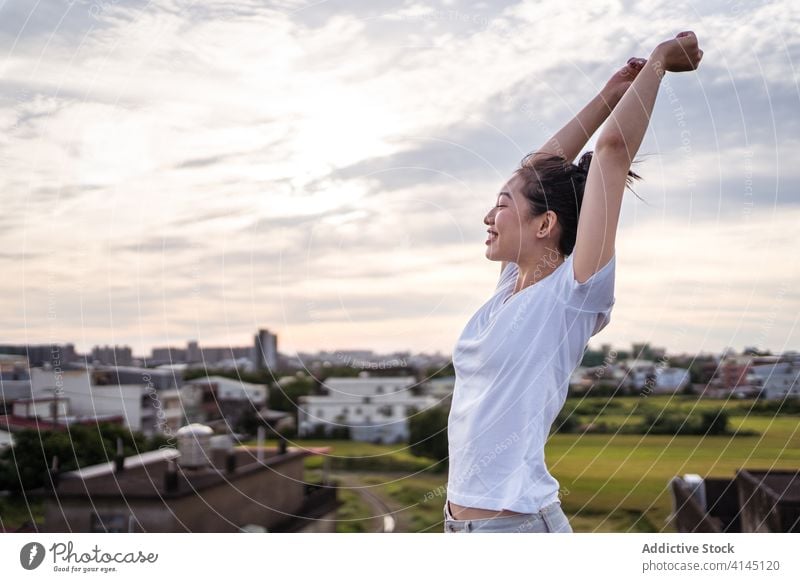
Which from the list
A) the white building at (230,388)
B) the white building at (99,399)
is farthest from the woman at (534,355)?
the white building at (99,399)

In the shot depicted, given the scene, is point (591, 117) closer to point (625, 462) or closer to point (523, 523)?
point (523, 523)

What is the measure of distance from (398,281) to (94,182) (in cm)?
76

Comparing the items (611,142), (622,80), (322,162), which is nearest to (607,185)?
(611,142)

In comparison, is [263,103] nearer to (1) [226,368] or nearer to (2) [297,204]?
(2) [297,204]

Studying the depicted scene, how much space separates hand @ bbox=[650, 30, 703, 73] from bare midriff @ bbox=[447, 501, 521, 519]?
2.34ft

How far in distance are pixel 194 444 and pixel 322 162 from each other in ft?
2.44

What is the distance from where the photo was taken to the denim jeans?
116cm

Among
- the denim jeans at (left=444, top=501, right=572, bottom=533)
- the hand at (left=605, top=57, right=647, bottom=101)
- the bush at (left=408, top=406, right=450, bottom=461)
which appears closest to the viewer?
the denim jeans at (left=444, top=501, right=572, bottom=533)

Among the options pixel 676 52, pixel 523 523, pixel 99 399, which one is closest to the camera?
pixel 523 523

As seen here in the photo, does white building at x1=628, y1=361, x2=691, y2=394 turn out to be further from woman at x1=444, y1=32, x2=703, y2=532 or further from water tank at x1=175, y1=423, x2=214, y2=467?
water tank at x1=175, y1=423, x2=214, y2=467

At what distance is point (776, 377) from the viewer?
2.10 metres

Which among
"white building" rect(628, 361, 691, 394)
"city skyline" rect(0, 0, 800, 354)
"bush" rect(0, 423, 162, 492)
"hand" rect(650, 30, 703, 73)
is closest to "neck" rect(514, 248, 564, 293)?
"hand" rect(650, 30, 703, 73)

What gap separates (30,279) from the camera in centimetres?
199
